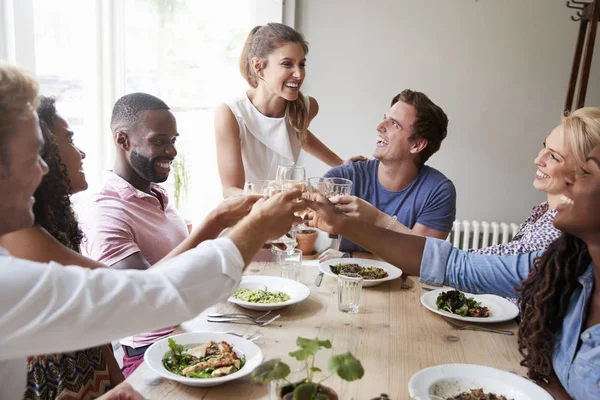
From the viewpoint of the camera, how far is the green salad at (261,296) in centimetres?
181

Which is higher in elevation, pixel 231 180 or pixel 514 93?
pixel 514 93

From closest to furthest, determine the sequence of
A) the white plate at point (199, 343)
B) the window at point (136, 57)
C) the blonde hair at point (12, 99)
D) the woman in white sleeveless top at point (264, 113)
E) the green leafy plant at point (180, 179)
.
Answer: the blonde hair at point (12, 99) < the white plate at point (199, 343) < the woman in white sleeveless top at point (264, 113) < the window at point (136, 57) < the green leafy plant at point (180, 179)

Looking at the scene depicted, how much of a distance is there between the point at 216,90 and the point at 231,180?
1735mm

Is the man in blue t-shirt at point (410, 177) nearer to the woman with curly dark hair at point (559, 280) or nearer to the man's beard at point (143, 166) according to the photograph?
the woman with curly dark hair at point (559, 280)

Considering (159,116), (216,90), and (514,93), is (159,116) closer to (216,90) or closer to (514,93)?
(216,90)

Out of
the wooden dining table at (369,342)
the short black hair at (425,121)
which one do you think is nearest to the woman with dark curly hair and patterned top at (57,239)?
the wooden dining table at (369,342)

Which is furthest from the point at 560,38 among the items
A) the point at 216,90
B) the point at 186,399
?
the point at 186,399

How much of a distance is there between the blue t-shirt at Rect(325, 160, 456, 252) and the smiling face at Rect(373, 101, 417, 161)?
0.14m

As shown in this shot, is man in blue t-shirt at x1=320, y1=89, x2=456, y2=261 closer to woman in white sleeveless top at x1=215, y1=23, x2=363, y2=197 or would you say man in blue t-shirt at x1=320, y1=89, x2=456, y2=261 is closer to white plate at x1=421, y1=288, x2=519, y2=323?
woman in white sleeveless top at x1=215, y1=23, x2=363, y2=197

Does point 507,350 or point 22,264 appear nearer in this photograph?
point 22,264

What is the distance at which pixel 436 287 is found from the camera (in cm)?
212

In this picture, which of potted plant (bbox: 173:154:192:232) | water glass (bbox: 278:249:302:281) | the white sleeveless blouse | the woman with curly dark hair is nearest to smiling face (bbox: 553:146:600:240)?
the woman with curly dark hair

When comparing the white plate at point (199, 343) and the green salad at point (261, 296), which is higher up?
the white plate at point (199, 343)

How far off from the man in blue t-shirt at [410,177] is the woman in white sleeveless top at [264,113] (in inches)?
21.5
